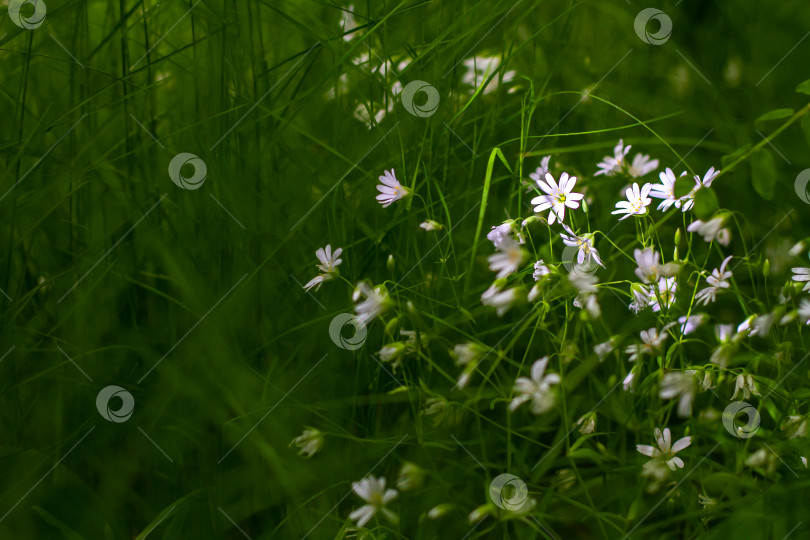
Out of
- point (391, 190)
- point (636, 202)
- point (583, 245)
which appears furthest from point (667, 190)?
point (391, 190)

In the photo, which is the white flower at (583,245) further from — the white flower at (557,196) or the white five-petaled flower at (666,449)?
the white five-petaled flower at (666,449)

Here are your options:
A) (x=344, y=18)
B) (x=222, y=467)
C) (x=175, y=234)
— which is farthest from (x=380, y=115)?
(x=222, y=467)

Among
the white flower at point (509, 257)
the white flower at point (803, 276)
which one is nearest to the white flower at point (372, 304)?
the white flower at point (509, 257)

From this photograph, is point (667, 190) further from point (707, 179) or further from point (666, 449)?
point (666, 449)

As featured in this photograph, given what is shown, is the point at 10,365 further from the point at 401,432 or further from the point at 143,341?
the point at 401,432

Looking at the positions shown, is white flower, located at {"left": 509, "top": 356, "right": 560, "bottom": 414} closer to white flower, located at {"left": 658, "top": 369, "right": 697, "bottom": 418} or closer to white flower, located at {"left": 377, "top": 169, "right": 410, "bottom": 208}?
white flower, located at {"left": 658, "top": 369, "right": 697, "bottom": 418}

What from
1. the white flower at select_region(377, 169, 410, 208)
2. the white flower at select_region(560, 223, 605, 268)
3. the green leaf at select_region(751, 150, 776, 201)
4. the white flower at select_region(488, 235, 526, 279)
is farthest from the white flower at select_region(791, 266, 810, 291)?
the white flower at select_region(377, 169, 410, 208)
